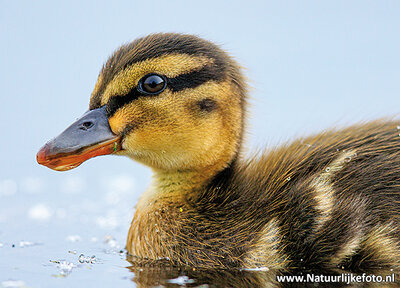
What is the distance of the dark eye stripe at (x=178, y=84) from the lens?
9.37 feet

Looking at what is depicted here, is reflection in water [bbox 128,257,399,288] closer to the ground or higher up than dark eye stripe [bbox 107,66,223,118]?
closer to the ground

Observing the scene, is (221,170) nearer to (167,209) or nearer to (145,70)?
(167,209)

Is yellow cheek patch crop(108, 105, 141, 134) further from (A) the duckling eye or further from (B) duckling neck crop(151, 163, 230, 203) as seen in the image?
(B) duckling neck crop(151, 163, 230, 203)

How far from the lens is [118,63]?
290 centimetres

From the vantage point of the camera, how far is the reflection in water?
2.51 metres

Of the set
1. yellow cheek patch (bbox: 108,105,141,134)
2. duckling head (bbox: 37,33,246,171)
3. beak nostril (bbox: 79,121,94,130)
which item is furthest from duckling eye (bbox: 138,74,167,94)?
beak nostril (bbox: 79,121,94,130)

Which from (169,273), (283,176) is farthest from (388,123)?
(169,273)

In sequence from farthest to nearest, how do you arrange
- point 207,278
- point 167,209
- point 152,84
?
point 167,209, point 152,84, point 207,278

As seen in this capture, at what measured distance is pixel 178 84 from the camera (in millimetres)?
2873

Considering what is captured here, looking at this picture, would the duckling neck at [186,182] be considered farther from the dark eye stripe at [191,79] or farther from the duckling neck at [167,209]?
the dark eye stripe at [191,79]

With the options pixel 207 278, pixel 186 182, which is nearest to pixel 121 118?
pixel 186 182

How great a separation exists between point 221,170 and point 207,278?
23.9 inches

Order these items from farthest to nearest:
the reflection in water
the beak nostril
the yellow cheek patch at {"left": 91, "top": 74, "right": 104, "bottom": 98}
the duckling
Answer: the yellow cheek patch at {"left": 91, "top": 74, "right": 104, "bottom": 98} < the beak nostril < the duckling < the reflection in water

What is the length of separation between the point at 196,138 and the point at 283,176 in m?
0.43
